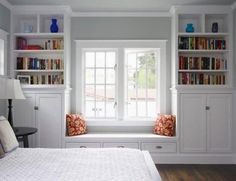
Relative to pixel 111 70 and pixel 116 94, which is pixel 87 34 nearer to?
pixel 111 70

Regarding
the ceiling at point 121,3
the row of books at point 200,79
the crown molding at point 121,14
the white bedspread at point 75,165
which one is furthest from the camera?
the crown molding at point 121,14

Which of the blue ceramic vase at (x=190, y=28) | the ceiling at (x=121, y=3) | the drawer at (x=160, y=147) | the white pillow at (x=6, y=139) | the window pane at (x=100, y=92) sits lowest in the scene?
the drawer at (x=160, y=147)

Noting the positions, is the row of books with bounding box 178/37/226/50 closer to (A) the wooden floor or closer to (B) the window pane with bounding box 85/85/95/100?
(B) the window pane with bounding box 85/85/95/100

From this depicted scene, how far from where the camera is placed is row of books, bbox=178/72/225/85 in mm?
4410

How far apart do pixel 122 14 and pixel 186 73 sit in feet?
4.91

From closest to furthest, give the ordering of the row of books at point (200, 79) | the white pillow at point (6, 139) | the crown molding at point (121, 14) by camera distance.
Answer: the white pillow at point (6, 139) < the row of books at point (200, 79) < the crown molding at point (121, 14)

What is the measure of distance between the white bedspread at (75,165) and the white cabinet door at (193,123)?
1.99 meters

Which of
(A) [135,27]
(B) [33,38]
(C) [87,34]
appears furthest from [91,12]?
(B) [33,38]

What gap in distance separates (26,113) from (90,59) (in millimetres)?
1431

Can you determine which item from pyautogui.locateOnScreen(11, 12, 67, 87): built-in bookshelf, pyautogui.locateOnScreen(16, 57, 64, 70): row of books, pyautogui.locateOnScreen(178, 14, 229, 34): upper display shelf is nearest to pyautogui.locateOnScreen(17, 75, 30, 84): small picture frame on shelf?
pyautogui.locateOnScreen(11, 12, 67, 87): built-in bookshelf

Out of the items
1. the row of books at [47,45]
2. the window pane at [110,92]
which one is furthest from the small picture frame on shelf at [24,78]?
the window pane at [110,92]

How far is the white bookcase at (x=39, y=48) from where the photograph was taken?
14.4 feet

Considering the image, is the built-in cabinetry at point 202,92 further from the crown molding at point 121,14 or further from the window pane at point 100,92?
the window pane at point 100,92

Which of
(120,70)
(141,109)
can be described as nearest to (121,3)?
(120,70)
